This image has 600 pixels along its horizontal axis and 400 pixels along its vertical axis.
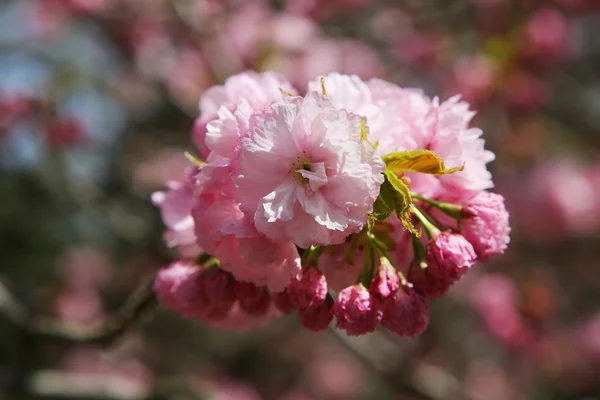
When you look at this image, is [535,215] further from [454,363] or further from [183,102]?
[183,102]

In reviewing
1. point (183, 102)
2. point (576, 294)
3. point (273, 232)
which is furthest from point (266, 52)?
point (576, 294)

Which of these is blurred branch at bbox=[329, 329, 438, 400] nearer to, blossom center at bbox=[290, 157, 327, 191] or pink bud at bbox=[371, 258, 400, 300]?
pink bud at bbox=[371, 258, 400, 300]

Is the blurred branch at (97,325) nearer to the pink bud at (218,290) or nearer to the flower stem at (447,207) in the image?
the pink bud at (218,290)

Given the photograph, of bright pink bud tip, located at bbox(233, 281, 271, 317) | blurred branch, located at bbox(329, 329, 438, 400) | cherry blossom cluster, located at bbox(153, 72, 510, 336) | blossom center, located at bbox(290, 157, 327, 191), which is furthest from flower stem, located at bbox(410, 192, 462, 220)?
blurred branch, located at bbox(329, 329, 438, 400)

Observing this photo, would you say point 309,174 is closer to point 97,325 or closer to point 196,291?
point 196,291

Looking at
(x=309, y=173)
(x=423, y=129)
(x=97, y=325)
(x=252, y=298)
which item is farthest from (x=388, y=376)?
(x=309, y=173)

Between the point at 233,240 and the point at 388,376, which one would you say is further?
the point at 388,376
